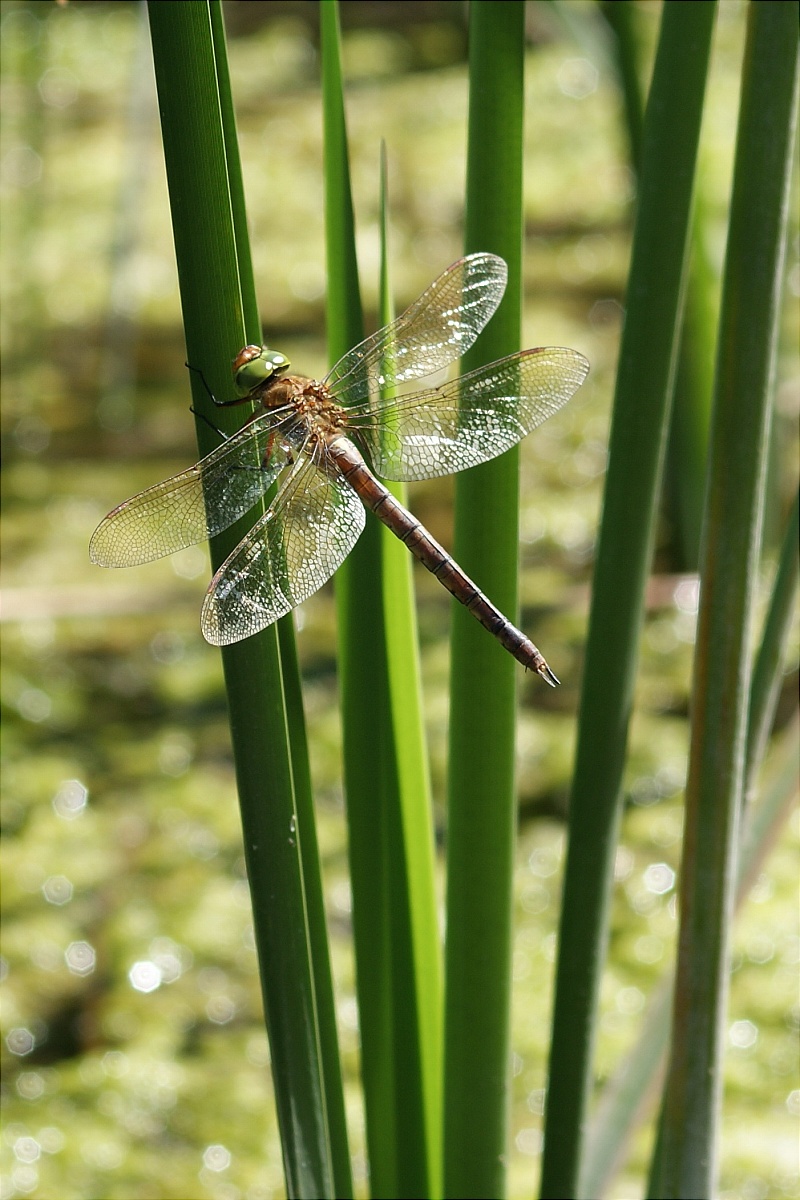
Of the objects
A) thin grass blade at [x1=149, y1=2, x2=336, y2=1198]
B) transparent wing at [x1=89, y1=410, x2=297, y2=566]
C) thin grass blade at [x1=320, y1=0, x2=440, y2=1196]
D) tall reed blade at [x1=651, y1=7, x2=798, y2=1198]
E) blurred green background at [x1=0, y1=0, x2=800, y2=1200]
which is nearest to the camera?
thin grass blade at [x1=149, y1=2, x2=336, y2=1198]

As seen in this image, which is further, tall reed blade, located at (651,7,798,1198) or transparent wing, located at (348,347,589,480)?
transparent wing, located at (348,347,589,480)

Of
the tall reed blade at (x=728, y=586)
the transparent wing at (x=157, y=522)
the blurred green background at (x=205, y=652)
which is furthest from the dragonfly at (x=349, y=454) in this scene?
the blurred green background at (x=205, y=652)

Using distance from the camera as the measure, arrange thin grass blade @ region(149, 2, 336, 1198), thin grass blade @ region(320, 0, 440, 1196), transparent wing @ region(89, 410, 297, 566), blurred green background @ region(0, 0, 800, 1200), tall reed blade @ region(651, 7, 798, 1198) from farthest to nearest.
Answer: blurred green background @ region(0, 0, 800, 1200)
transparent wing @ region(89, 410, 297, 566)
thin grass blade @ region(320, 0, 440, 1196)
tall reed blade @ region(651, 7, 798, 1198)
thin grass blade @ region(149, 2, 336, 1198)

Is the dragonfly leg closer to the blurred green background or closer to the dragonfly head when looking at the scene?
the dragonfly head

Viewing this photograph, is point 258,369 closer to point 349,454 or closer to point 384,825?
point 349,454

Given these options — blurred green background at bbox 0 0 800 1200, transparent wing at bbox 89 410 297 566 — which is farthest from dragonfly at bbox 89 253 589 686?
blurred green background at bbox 0 0 800 1200

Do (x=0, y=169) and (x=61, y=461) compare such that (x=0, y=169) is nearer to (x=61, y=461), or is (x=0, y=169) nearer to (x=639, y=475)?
(x=61, y=461)

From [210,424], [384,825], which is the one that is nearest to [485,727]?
[384,825]

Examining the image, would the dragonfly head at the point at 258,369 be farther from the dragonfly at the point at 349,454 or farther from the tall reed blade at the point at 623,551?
the tall reed blade at the point at 623,551

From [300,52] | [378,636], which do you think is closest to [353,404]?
[378,636]
